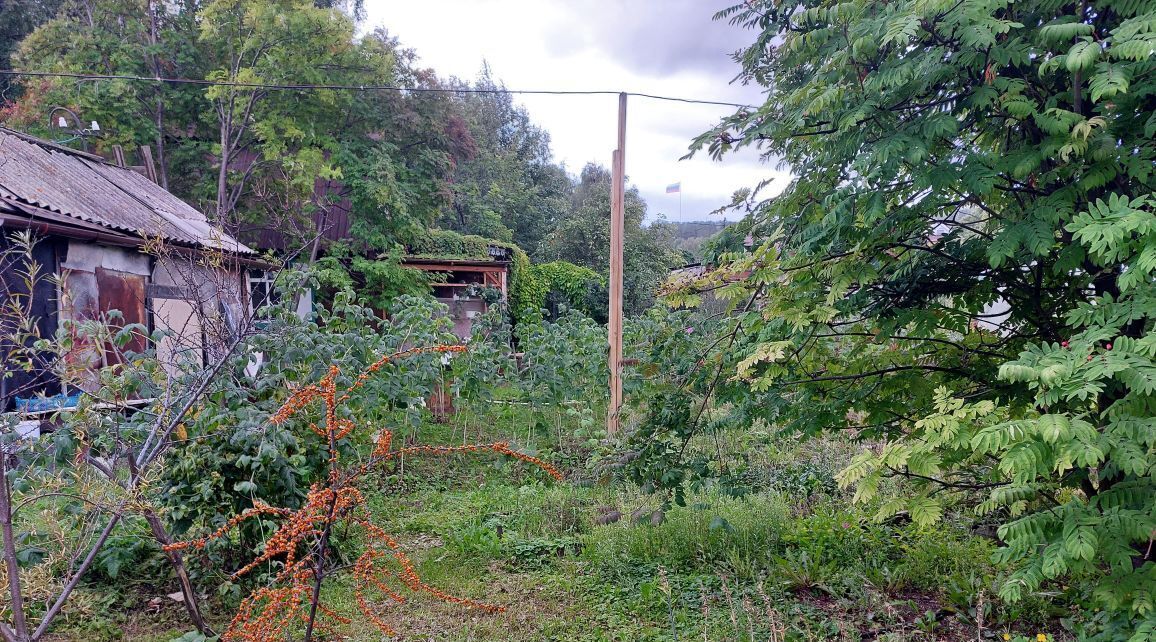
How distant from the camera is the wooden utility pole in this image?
7660 mm

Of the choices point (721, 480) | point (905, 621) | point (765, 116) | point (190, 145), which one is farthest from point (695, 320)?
point (190, 145)

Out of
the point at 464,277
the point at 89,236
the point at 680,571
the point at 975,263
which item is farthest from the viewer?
the point at 464,277

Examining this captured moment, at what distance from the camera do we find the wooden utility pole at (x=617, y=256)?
25.1 feet

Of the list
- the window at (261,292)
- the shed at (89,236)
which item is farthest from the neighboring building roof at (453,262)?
the shed at (89,236)

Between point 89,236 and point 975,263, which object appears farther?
point 89,236

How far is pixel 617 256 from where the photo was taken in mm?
7934

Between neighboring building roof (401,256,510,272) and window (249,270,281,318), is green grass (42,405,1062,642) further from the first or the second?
neighboring building roof (401,256,510,272)

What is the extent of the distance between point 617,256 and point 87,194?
22.8 ft

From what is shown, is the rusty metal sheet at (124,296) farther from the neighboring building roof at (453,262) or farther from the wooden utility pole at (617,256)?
the neighboring building roof at (453,262)

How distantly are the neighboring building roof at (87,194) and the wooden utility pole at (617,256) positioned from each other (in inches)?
153

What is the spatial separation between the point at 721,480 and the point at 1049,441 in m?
2.51

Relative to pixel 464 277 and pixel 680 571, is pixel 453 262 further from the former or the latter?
pixel 680 571

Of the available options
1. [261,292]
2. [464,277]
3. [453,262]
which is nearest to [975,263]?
[261,292]

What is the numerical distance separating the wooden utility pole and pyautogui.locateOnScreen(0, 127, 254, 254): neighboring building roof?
3.89 m
